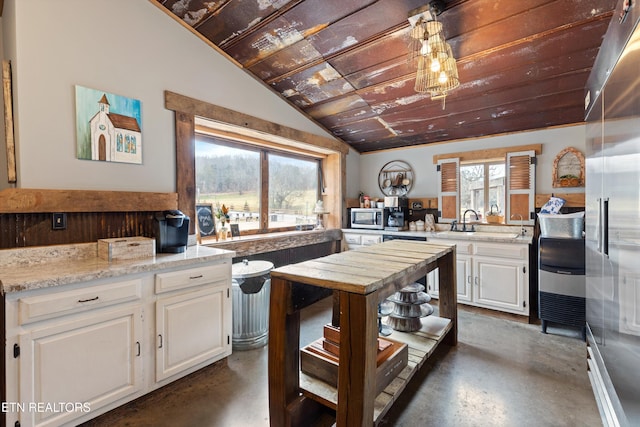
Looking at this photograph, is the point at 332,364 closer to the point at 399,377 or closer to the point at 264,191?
the point at 399,377

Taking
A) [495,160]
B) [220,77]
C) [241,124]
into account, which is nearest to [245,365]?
[241,124]

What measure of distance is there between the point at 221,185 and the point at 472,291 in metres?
3.10

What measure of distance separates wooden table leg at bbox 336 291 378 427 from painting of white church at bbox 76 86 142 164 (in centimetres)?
201

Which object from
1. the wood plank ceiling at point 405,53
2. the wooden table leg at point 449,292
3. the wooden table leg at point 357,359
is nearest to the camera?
the wooden table leg at point 357,359

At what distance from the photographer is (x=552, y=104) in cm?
296

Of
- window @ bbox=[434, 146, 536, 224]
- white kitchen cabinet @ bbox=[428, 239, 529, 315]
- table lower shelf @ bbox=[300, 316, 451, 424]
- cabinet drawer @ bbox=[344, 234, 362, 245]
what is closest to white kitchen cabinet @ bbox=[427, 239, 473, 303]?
white kitchen cabinet @ bbox=[428, 239, 529, 315]

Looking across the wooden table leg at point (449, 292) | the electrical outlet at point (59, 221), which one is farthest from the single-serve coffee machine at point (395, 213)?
the electrical outlet at point (59, 221)

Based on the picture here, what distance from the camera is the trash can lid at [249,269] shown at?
2.49 metres

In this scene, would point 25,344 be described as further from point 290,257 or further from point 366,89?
point 366,89

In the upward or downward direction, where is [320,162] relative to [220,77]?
downward

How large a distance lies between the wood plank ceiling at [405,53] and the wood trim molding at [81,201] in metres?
1.57

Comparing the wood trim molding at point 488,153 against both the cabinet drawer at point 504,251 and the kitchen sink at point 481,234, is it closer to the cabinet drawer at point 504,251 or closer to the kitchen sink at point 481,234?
the kitchen sink at point 481,234

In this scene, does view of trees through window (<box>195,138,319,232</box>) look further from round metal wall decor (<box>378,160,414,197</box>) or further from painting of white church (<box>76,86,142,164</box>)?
round metal wall decor (<box>378,160,414,197</box>)

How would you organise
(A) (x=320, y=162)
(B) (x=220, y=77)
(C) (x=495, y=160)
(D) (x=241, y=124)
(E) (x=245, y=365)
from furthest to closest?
(A) (x=320, y=162) < (C) (x=495, y=160) < (D) (x=241, y=124) < (B) (x=220, y=77) < (E) (x=245, y=365)
